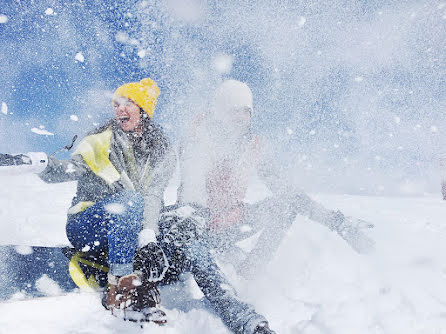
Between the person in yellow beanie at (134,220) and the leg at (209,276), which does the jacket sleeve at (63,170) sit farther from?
the leg at (209,276)

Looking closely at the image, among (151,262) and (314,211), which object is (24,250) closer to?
(151,262)

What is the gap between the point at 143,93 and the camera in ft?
8.30

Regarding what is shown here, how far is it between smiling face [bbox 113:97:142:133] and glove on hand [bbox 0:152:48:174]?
29.3 inches

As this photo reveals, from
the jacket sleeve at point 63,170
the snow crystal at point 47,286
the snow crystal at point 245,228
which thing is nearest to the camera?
the jacket sleeve at point 63,170

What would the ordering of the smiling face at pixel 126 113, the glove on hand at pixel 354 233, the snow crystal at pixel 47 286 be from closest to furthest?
the snow crystal at pixel 47 286, the smiling face at pixel 126 113, the glove on hand at pixel 354 233

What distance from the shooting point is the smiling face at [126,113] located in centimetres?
244

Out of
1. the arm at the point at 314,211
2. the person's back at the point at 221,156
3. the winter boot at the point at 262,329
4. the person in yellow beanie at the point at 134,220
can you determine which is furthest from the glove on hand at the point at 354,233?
the winter boot at the point at 262,329

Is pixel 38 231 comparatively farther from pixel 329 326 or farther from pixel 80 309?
pixel 329 326

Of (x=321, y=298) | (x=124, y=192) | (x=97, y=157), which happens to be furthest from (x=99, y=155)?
(x=321, y=298)

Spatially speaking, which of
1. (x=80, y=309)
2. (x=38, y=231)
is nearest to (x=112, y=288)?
(x=80, y=309)

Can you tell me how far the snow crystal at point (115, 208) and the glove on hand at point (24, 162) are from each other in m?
0.42

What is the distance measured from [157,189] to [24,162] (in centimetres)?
89

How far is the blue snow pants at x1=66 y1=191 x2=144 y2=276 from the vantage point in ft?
5.88

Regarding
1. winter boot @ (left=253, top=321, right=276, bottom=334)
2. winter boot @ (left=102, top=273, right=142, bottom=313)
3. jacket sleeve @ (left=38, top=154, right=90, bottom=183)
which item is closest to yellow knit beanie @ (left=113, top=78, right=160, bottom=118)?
jacket sleeve @ (left=38, top=154, right=90, bottom=183)
